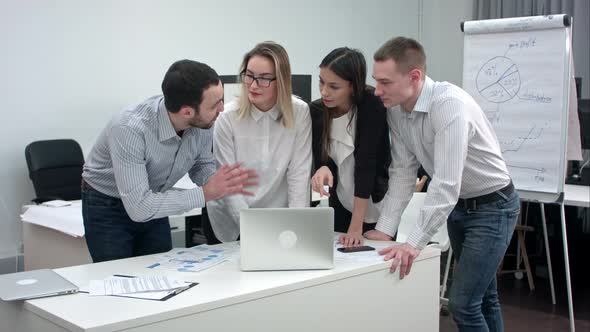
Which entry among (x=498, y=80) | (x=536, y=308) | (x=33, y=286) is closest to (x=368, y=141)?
(x=33, y=286)

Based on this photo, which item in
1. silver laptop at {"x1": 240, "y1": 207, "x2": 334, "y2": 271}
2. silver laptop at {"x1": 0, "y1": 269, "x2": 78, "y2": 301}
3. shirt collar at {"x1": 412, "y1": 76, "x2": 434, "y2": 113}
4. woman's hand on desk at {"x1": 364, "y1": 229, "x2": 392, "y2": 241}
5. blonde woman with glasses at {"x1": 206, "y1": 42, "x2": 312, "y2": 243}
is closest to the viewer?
silver laptop at {"x1": 0, "y1": 269, "x2": 78, "y2": 301}

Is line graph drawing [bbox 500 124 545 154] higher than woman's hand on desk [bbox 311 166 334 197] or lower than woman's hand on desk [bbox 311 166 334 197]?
higher

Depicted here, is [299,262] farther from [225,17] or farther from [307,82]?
[225,17]

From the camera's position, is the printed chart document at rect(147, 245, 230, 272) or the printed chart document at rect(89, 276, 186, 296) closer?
the printed chart document at rect(89, 276, 186, 296)

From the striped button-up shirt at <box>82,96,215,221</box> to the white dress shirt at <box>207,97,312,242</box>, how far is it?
0.10 m

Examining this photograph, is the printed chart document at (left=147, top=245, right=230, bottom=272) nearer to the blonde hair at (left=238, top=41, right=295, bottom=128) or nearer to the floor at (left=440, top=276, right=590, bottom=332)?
the blonde hair at (left=238, top=41, right=295, bottom=128)

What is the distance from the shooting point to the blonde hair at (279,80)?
2.21m

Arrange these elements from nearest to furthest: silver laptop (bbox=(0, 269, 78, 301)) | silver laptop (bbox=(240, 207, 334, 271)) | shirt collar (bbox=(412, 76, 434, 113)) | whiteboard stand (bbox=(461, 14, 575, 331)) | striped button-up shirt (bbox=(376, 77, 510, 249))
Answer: silver laptop (bbox=(0, 269, 78, 301)), silver laptop (bbox=(240, 207, 334, 271)), striped button-up shirt (bbox=(376, 77, 510, 249)), shirt collar (bbox=(412, 76, 434, 113)), whiteboard stand (bbox=(461, 14, 575, 331))

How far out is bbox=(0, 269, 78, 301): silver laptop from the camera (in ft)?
5.63

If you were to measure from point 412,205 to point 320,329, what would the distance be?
1958 mm

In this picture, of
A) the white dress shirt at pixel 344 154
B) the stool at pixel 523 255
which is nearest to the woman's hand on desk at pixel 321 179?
the white dress shirt at pixel 344 154

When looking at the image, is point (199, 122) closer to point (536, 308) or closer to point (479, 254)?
point (479, 254)

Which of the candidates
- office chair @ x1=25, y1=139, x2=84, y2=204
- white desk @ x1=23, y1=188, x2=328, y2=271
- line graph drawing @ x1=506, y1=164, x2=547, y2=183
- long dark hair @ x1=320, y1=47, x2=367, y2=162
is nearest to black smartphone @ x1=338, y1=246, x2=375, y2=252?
long dark hair @ x1=320, y1=47, x2=367, y2=162

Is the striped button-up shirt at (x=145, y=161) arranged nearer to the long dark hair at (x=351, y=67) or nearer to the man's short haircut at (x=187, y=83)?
the man's short haircut at (x=187, y=83)
